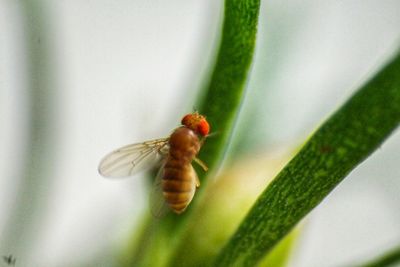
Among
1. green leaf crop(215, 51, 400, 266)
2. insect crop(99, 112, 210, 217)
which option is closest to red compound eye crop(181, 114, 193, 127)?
insect crop(99, 112, 210, 217)

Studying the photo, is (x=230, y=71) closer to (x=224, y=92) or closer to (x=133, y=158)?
(x=224, y=92)

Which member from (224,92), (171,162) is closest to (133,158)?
(171,162)

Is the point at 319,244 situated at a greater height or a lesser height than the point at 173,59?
lesser

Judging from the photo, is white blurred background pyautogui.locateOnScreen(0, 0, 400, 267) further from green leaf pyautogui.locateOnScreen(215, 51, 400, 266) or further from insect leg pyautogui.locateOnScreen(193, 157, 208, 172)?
green leaf pyautogui.locateOnScreen(215, 51, 400, 266)

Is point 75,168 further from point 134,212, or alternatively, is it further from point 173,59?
point 134,212

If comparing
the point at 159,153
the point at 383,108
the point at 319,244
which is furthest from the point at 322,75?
the point at 383,108

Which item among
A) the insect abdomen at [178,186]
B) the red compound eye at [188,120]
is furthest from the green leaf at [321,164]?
the red compound eye at [188,120]

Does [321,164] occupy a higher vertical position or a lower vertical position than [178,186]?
lower
